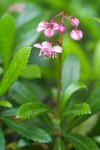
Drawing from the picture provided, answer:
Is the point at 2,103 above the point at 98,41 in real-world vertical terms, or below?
below

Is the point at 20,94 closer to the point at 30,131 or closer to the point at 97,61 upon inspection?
the point at 30,131

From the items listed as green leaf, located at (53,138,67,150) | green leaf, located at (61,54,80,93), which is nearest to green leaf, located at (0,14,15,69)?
green leaf, located at (61,54,80,93)

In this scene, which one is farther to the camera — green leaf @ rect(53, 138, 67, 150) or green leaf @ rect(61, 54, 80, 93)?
green leaf @ rect(61, 54, 80, 93)

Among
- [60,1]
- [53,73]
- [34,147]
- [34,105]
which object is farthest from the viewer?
[60,1]

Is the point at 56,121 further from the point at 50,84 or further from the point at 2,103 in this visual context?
the point at 50,84

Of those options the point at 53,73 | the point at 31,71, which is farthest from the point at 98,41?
the point at 31,71

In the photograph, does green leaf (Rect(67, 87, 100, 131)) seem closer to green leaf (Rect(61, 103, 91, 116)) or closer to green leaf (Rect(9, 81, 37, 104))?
green leaf (Rect(61, 103, 91, 116))

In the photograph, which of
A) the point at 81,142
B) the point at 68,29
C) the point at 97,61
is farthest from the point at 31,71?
the point at 68,29

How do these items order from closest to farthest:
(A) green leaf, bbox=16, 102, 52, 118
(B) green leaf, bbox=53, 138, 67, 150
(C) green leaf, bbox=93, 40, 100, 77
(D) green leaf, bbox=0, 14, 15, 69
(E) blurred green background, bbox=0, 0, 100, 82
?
(A) green leaf, bbox=16, 102, 52, 118
(B) green leaf, bbox=53, 138, 67, 150
(D) green leaf, bbox=0, 14, 15, 69
(E) blurred green background, bbox=0, 0, 100, 82
(C) green leaf, bbox=93, 40, 100, 77
